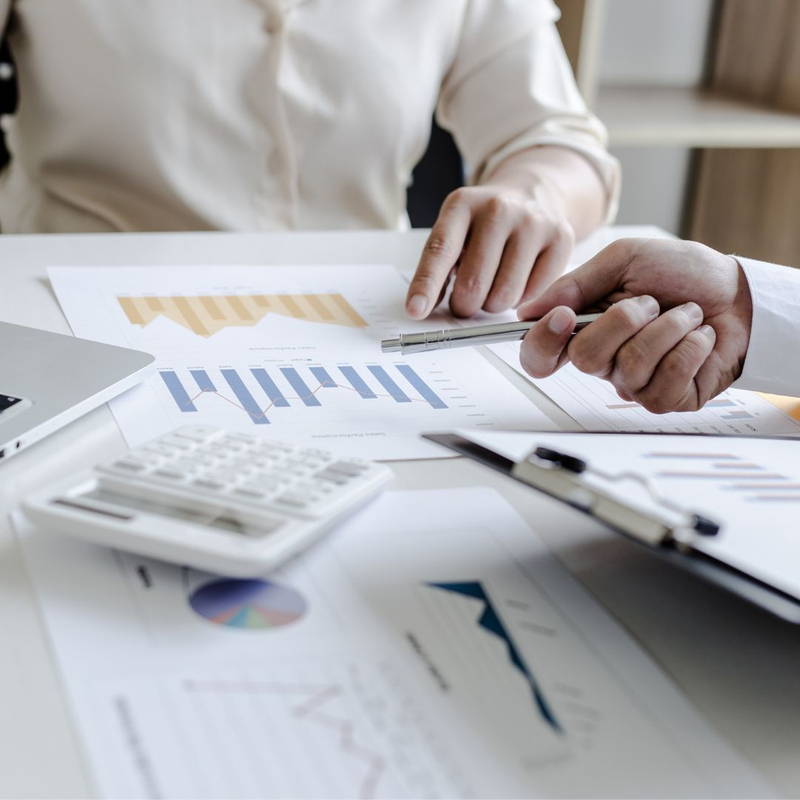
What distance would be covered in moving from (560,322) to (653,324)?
0.17 feet

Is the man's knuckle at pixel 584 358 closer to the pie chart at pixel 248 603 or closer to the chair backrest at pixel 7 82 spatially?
the pie chart at pixel 248 603

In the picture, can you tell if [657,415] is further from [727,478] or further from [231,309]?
[231,309]

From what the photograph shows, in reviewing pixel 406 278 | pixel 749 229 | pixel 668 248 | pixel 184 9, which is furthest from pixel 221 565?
pixel 749 229

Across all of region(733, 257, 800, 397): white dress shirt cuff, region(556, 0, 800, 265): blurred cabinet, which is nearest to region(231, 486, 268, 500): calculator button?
region(733, 257, 800, 397): white dress shirt cuff

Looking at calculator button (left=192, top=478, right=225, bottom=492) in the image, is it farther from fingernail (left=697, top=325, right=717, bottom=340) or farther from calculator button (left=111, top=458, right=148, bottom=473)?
fingernail (left=697, top=325, right=717, bottom=340)

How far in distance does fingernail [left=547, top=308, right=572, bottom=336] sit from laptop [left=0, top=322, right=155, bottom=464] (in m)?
0.23

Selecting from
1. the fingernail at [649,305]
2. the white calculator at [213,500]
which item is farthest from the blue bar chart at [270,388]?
the fingernail at [649,305]

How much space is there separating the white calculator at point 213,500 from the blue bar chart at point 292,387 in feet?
0.32

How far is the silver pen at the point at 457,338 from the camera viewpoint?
2.00 feet

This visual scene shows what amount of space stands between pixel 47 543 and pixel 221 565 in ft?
0.29

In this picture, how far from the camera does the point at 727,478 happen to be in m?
0.40

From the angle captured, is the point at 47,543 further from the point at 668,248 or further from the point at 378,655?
the point at 668,248

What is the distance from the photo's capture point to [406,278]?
831 mm

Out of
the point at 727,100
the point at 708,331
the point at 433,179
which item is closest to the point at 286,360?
the point at 708,331
